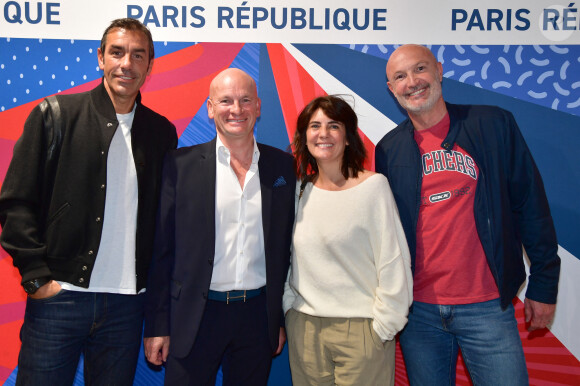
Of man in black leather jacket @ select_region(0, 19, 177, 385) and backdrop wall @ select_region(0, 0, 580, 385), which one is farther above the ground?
backdrop wall @ select_region(0, 0, 580, 385)

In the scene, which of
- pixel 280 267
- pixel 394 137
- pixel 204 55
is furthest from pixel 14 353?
pixel 394 137

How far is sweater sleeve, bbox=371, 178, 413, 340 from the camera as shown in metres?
1.94

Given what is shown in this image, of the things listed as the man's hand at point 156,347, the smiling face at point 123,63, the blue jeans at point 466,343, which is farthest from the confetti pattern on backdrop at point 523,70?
the man's hand at point 156,347

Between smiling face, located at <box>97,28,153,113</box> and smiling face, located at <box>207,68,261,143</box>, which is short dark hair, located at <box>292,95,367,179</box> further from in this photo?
smiling face, located at <box>97,28,153,113</box>

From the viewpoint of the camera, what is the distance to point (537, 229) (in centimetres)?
219

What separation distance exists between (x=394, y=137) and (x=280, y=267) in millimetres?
975

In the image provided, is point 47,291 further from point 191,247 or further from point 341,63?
point 341,63

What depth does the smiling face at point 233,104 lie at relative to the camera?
2141mm

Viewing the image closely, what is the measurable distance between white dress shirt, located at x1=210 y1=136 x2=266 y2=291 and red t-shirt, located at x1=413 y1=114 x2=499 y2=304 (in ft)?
2.68

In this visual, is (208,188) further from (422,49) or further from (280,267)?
(422,49)

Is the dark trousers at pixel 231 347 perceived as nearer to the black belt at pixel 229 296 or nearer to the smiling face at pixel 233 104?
the black belt at pixel 229 296

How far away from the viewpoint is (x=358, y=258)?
6.66ft

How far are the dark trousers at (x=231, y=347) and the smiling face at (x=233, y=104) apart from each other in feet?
2.72

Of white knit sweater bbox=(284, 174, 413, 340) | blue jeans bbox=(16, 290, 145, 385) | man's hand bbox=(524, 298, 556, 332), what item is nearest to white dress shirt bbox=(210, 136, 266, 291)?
white knit sweater bbox=(284, 174, 413, 340)
